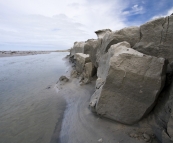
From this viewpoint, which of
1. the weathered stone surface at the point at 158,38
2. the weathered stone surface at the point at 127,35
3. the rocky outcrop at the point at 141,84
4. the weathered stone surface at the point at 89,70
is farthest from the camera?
the weathered stone surface at the point at 89,70

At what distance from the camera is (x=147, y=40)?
4922 mm

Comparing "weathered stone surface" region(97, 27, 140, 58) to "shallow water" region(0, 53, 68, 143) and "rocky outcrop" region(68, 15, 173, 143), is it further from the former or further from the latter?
"shallow water" region(0, 53, 68, 143)

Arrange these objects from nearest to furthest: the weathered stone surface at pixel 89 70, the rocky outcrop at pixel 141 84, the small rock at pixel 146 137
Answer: the small rock at pixel 146 137, the rocky outcrop at pixel 141 84, the weathered stone surface at pixel 89 70

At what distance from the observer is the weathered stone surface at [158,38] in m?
4.20

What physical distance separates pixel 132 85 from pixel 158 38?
7.44 ft

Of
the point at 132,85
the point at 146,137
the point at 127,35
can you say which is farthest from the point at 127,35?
the point at 146,137

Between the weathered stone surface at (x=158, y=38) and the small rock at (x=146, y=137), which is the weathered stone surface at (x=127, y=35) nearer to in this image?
the weathered stone surface at (x=158, y=38)

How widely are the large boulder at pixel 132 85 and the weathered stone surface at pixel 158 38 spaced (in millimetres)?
1005

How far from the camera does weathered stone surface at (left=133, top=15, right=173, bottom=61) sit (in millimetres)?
4195

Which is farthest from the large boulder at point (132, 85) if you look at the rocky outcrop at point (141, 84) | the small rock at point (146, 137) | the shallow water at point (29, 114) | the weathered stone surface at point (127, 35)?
the shallow water at point (29, 114)

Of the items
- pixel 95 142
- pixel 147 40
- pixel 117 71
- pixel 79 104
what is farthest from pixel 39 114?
pixel 147 40

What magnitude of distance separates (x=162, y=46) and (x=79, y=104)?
170 inches

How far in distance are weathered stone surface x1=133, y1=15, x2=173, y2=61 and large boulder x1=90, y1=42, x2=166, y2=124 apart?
100cm

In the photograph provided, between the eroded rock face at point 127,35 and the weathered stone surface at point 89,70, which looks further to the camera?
the weathered stone surface at point 89,70
